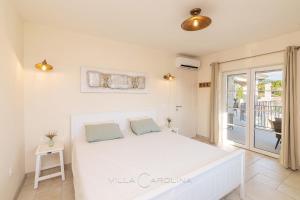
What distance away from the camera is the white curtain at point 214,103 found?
3.97 meters

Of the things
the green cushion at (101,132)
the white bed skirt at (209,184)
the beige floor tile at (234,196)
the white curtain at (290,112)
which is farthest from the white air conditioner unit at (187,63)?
the beige floor tile at (234,196)

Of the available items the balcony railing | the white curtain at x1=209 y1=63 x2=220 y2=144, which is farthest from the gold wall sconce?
the balcony railing

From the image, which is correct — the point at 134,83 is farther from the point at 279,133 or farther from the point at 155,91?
the point at 279,133

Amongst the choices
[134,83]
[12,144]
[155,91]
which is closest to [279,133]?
[155,91]

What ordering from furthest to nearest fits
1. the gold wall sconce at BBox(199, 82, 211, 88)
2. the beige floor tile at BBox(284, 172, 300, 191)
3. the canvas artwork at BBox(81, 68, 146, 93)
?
the gold wall sconce at BBox(199, 82, 211, 88) < the canvas artwork at BBox(81, 68, 146, 93) < the beige floor tile at BBox(284, 172, 300, 191)

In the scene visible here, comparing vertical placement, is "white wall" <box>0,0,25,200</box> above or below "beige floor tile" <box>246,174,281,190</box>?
above

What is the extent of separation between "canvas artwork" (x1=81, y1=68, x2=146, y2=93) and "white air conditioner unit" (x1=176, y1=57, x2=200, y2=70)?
1.12m

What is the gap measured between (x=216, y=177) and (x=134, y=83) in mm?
2438

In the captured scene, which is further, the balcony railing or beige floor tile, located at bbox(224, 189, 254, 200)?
the balcony railing

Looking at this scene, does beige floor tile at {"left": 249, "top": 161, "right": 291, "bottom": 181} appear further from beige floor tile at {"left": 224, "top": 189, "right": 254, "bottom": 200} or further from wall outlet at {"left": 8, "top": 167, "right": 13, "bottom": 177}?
wall outlet at {"left": 8, "top": 167, "right": 13, "bottom": 177}

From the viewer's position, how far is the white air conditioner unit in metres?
4.04

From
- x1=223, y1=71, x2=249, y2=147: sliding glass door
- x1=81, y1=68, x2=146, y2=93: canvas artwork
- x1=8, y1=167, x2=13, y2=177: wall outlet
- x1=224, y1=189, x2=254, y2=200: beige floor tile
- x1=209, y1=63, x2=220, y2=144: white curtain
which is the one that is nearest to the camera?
x1=8, y1=167, x2=13, y2=177: wall outlet

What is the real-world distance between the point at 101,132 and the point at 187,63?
2916 millimetres

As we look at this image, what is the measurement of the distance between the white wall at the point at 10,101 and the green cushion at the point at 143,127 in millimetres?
1811
